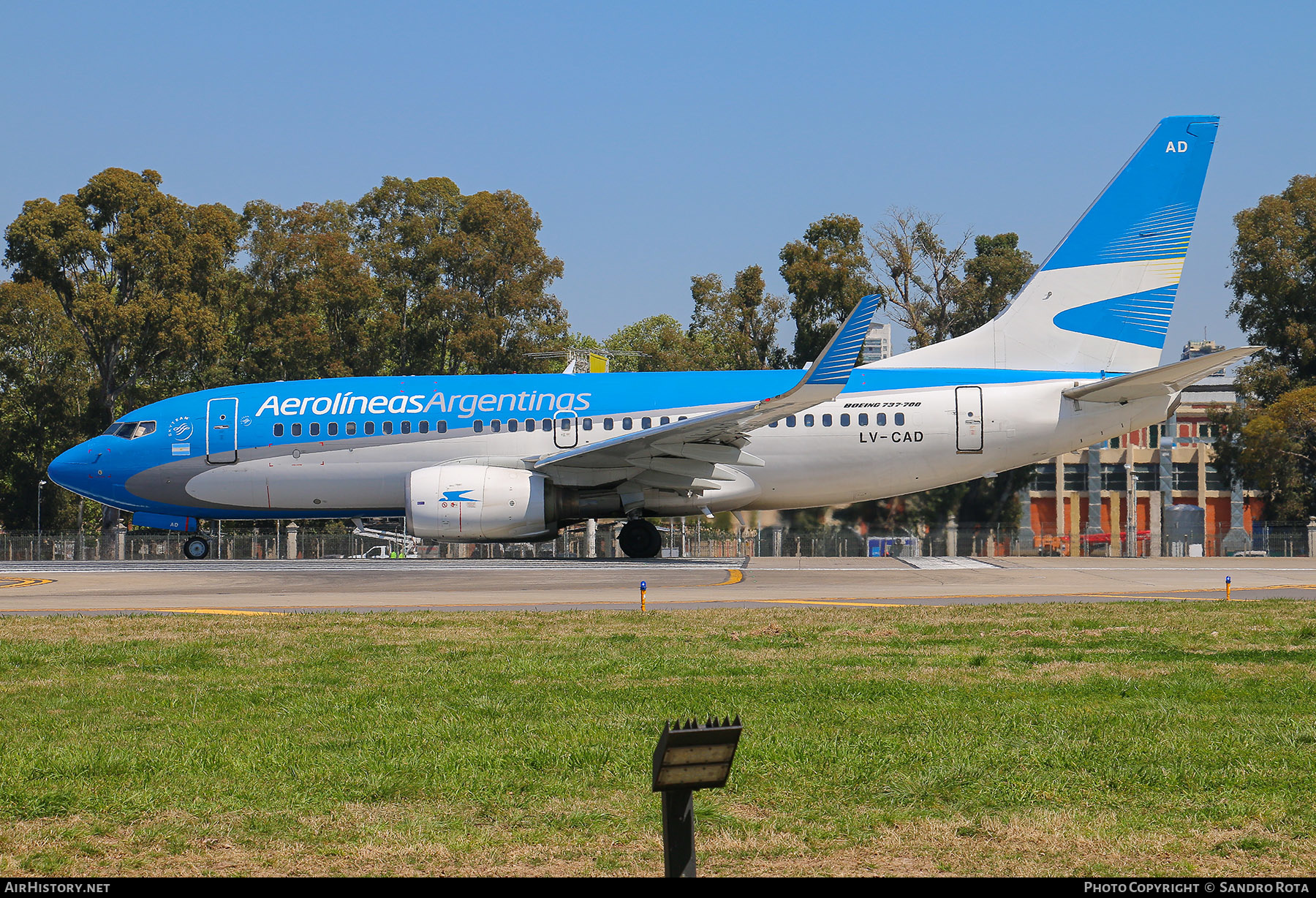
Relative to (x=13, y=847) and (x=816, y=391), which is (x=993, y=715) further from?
(x=816, y=391)

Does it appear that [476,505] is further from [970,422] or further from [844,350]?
[970,422]

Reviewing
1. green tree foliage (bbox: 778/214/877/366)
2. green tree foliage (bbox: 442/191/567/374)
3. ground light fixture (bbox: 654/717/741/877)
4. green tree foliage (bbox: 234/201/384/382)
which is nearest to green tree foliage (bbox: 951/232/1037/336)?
green tree foliage (bbox: 778/214/877/366)

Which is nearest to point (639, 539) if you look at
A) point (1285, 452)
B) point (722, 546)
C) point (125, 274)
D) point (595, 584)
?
point (595, 584)

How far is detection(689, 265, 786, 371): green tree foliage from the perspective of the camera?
2306 inches

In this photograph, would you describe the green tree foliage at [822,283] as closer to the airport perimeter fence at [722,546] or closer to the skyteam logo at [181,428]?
the airport perimeter fence at [722,546]

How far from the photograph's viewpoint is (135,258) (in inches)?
2078

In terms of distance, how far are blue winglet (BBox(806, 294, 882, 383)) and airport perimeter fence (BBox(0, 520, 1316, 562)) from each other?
30.5 feet

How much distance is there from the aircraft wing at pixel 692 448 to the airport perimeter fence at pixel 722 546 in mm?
5806

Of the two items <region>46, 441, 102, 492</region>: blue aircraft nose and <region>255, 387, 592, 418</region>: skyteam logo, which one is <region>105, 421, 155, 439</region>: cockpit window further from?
<region>255, 387, 592, 418</region>: skyteam logo

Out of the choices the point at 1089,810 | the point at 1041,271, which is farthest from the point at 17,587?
the point at 1041,271

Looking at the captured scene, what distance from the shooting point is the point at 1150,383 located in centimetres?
2558

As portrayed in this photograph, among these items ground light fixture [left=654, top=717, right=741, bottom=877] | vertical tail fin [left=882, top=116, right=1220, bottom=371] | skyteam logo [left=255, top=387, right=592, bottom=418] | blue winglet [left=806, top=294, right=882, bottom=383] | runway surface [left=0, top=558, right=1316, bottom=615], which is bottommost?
runway surface [left=0, top=558, right=1316, bottom=615]

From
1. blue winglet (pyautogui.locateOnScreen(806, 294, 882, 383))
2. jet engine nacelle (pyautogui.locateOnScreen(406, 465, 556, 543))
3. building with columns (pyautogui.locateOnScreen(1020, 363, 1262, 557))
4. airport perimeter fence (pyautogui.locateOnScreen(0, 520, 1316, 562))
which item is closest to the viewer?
blue winglet (pyautogui.locateOnScreen(806, 294, 882, 383))

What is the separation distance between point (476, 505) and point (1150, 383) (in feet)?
45.5
